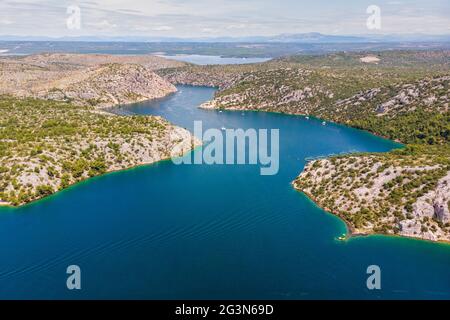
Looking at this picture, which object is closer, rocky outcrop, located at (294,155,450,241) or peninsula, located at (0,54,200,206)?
rocky outcrop, located at (294,155,450,241)

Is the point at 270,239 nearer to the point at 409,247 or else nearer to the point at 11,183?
the point at 409,247

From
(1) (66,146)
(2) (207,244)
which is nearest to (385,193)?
(2) (207,244)

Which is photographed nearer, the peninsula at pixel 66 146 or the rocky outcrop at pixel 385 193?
the rocky outcrop at pixel 385 193

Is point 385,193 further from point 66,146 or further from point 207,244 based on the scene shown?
point 66,146

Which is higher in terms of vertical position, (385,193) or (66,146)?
(66,146)

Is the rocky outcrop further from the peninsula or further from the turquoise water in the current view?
the peninsula

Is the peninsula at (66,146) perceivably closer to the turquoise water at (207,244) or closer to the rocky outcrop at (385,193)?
the turquoise water at (207,244)

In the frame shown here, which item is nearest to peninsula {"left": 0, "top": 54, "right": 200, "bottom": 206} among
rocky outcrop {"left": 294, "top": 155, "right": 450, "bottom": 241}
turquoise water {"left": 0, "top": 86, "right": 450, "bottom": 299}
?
turquoise water {"left": 0, "top": 86, "right": 450, "bottom": 299}

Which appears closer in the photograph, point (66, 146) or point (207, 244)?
point (207, 244)

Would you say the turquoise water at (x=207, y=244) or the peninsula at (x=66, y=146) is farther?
the peninsula at (x=66, y=146)

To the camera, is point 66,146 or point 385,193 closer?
point 385,193

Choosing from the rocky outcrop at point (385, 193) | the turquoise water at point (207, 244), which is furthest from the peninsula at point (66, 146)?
the rocky outcrop at point (385, 193)
